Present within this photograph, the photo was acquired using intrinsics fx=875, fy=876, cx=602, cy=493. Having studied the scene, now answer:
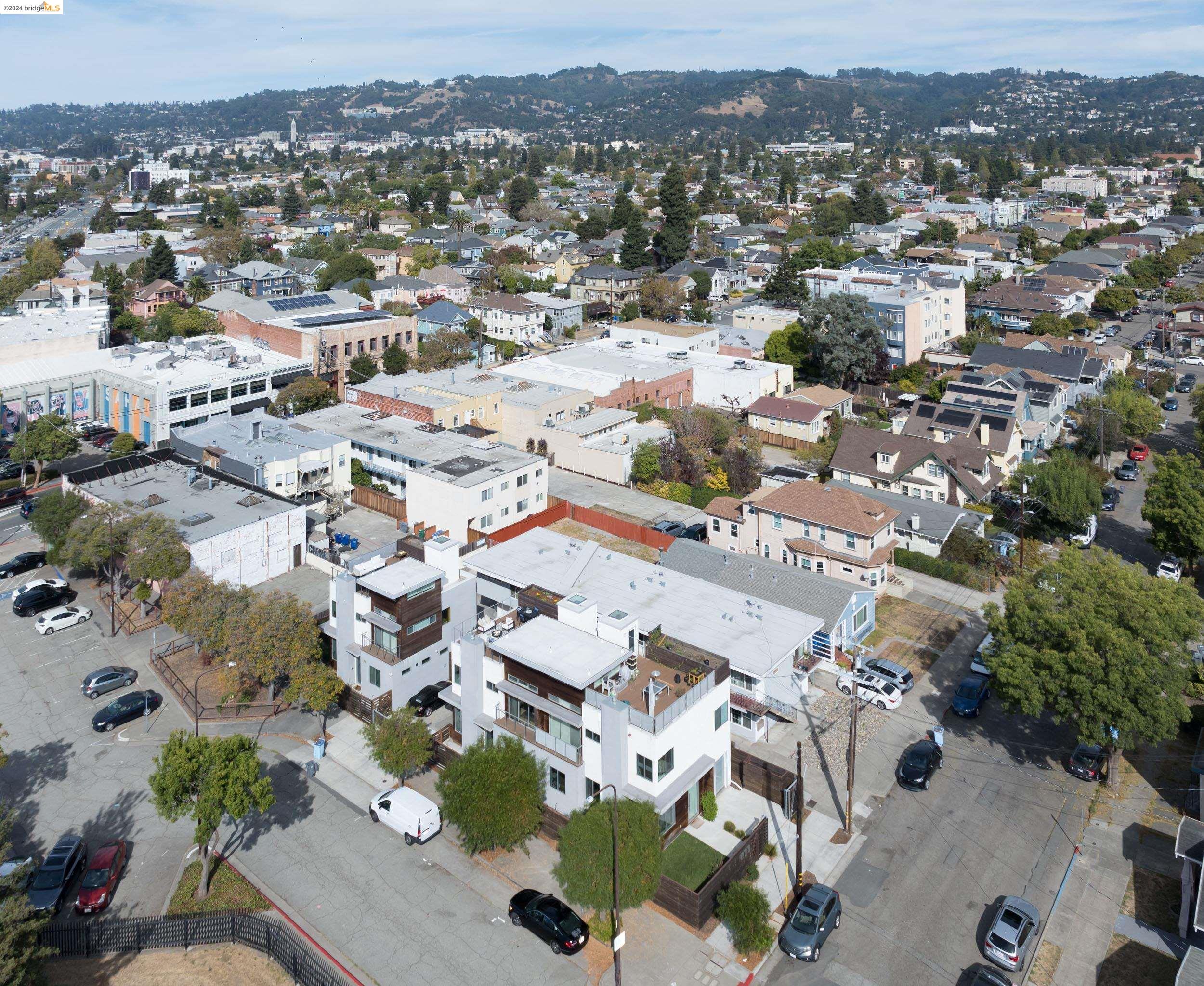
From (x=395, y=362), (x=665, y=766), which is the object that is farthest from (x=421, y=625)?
(x=395, y=362)

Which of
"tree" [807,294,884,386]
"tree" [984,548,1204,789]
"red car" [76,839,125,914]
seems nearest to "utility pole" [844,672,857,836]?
"tree" [984,548,1204,789]

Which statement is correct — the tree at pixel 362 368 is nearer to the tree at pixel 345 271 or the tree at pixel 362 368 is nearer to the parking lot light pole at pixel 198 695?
the tree at pixel 345 271

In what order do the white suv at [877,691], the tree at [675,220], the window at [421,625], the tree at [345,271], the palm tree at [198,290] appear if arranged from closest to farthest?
the window at [421,625], the white suv at [877,691], the palm tree at [198,290], the tree at [345,271], the tree at [675,220]

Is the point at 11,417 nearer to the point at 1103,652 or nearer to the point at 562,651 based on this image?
the point at 562,651

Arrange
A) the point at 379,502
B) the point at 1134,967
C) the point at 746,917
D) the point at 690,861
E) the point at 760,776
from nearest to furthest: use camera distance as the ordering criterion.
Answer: the point at 1134,967 < the point at 746,917 < the point at 690,861 < the point at 760,776 < the point at 379,502

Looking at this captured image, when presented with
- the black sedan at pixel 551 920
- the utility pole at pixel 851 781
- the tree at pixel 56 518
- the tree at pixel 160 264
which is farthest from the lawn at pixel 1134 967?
the tree at pixel 160 264

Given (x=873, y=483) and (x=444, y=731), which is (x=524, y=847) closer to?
(x=444, y=731)
